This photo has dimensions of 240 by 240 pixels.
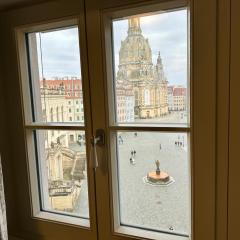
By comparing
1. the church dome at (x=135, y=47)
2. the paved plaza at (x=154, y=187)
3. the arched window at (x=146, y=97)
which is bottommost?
the paved plaza at (x=154, y=187)

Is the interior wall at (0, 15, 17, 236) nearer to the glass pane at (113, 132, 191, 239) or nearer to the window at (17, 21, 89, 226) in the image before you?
the window at (17, 21, 89, 226)

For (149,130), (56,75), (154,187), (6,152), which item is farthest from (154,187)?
(6,152)

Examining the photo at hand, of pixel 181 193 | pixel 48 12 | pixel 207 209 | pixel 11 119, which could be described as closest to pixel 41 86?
pixel 11 119

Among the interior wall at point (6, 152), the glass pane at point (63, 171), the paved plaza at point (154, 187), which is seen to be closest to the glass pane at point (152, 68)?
the paved plaza at point (154, 187)

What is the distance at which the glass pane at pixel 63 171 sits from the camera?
140cm

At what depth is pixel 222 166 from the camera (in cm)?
105

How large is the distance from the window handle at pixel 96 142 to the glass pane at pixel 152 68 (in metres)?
0.12

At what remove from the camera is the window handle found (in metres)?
1.26

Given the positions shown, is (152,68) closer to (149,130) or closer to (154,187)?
(149,130)

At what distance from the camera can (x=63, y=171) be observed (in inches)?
57.6

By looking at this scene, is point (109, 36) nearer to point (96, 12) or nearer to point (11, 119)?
point (96, 12)

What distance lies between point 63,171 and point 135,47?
795 millimetres

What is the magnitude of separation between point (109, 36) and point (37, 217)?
1.11 meters

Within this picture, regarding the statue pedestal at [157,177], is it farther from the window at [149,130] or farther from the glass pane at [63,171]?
the glass pane at [63,171]
